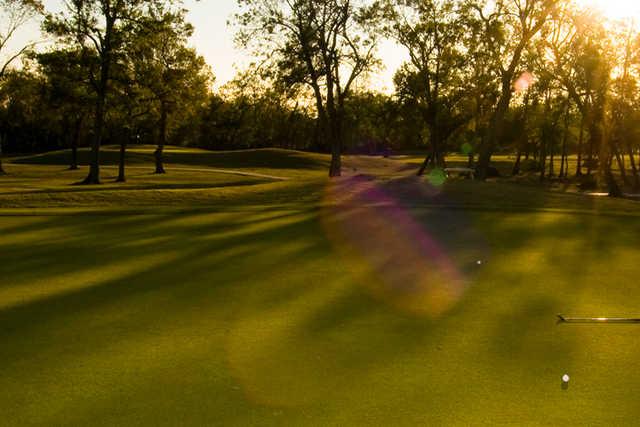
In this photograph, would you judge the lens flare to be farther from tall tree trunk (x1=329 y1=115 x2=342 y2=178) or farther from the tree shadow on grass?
the tree shadow on grass

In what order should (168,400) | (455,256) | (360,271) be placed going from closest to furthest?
(168,400) < (360,271) < (455,256)

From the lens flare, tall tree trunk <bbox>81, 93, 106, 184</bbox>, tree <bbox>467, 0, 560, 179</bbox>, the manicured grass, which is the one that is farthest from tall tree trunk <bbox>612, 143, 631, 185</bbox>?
the manicured grass

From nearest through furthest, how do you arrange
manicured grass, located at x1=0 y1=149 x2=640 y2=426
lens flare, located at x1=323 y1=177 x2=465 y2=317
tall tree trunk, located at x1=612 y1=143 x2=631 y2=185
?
manicured grass, located at x1=0 y1=149 x2=640 y2=426 → lens flare, located at x1=323 y1=177 x2=465 y2=317 → tall tree trunk, located at x1=612 y1=143 x2=631 y2=185

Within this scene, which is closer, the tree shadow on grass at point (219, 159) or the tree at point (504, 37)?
the tree at point (504, 37)

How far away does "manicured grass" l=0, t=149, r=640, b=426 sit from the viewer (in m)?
5.11

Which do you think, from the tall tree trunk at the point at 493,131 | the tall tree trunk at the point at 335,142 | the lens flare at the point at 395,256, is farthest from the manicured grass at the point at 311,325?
the tall tree trunk at the point at 335,142

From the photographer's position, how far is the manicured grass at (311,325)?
16.8 ft

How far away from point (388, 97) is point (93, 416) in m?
51.1

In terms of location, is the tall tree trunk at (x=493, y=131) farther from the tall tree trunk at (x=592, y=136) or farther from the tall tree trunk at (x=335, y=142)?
the tall tree trunk at (x=335, y=142)

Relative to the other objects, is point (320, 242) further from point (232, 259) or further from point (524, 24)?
point (524, 24)

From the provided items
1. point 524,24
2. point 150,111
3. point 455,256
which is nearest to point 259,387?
point 455,256

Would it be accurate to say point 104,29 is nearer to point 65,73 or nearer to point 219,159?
point 65,73

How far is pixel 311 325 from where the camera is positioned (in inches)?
289

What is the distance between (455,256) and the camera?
12305 millimetres
